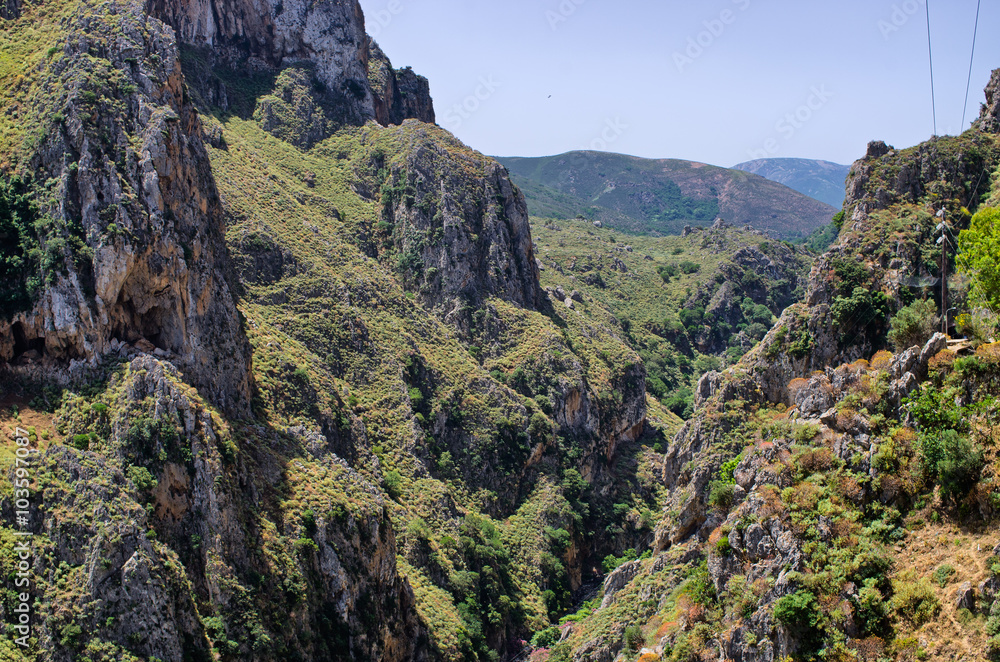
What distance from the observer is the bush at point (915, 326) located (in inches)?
2013

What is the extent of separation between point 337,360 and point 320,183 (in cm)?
4115

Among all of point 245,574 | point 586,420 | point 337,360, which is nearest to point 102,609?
point 245,574

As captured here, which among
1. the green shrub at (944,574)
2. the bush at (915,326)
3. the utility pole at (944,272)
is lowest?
the green shrub at (944,574)

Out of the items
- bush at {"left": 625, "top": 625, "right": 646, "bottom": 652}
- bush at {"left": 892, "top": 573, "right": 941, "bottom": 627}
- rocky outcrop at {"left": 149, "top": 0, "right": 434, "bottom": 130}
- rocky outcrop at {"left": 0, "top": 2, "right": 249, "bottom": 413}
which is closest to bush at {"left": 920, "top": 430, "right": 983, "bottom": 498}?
bush at {"left": 892, "top": 573, "right": 941, "bottom": 627}

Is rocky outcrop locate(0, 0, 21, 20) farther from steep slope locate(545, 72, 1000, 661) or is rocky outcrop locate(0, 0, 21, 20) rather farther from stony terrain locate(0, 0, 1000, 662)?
steep slope locate(545, 72, 1000, 661)

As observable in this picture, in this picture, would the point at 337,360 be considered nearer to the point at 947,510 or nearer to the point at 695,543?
the point at 695,543

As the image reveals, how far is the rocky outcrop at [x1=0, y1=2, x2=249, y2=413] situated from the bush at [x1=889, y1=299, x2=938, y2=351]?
53.4 m

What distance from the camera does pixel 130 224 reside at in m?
62.4

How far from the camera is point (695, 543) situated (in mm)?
60188

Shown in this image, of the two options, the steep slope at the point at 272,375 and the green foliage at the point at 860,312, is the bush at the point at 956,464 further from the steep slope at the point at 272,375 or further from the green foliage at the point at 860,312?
the steep slope at the point at 272,375

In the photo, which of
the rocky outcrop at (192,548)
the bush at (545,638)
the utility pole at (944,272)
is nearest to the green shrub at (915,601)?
the utility pole at (944,272)

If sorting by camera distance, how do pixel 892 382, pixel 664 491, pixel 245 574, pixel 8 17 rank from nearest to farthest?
pixel 892 382 → pixel 245 574 → pixel 8 17 → pixel 664 491

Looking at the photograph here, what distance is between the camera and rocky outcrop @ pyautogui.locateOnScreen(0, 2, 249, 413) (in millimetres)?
59406

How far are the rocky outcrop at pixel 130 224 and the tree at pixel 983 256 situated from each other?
5713 centimetres
